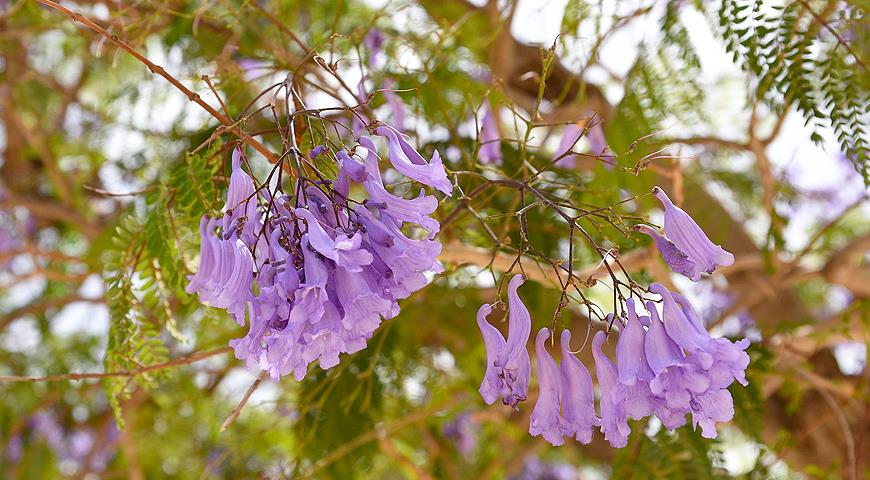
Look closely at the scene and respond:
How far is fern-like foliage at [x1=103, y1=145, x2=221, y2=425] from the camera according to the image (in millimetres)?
1346

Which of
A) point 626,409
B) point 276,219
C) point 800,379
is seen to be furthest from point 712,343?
point 800,379

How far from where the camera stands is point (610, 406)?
1.03 meters

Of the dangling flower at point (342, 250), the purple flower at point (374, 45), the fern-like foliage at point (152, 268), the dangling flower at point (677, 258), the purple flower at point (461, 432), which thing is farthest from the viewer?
the purple flower at point (461, 432)

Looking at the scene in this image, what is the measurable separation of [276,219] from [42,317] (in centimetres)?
270

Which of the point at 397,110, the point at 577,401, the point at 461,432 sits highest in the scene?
the point at 397,110

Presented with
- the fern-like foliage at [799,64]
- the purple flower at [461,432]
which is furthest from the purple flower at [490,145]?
the purple flower at [461,432]

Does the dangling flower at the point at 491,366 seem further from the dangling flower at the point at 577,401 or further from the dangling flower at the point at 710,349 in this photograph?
the dangling flower at the point at 710,349

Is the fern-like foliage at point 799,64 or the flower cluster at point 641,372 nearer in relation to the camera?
the flower cluster at point 641,372

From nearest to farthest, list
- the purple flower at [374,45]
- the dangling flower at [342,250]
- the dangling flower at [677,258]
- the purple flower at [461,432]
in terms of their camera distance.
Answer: the dangling flower at [342,250]
the dangling flower at [677,258]
the purple flower at [374,45]
the purple flower at [461,432]

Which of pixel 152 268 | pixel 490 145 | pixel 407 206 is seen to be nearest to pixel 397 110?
pixel 490 145

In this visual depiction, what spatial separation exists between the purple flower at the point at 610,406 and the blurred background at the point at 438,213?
21 centimetres

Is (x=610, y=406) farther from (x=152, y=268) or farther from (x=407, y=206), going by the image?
(x=152, y=268)

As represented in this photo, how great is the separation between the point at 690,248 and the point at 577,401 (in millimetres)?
223

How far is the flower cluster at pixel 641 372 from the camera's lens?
94cm
